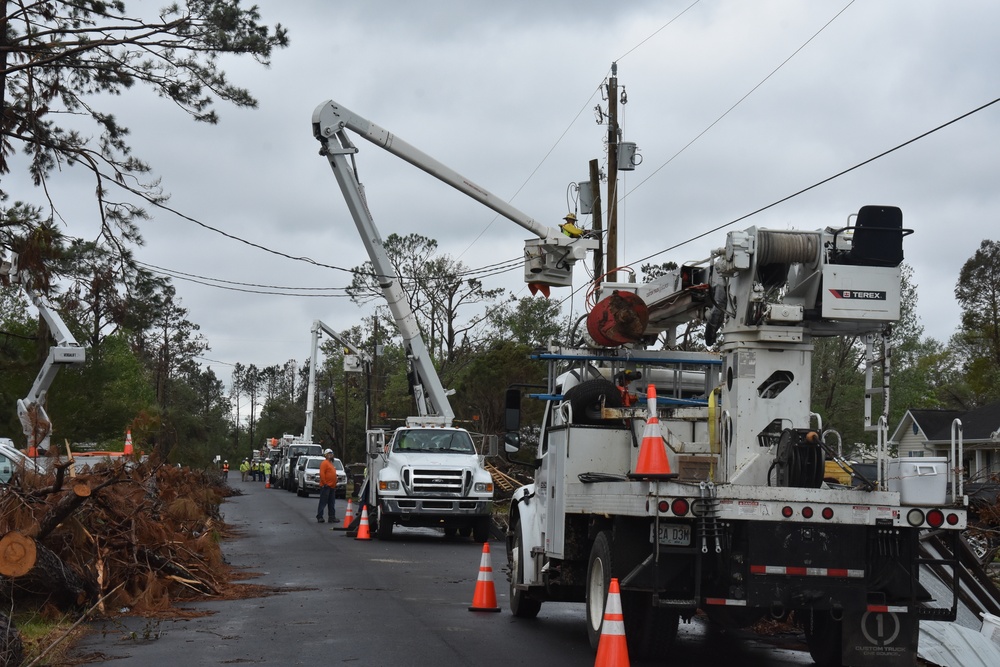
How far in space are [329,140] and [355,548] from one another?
28.5 feet

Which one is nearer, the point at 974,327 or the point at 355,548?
the point at 355,548

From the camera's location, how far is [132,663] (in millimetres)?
9492

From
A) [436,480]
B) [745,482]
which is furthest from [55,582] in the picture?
[436,480]

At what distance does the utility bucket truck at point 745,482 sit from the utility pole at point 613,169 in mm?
15600

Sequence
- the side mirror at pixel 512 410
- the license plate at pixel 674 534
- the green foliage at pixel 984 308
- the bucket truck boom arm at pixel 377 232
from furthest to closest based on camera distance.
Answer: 1. the green foliage at pixel 984 308
2. the bucket truck boom arm at pixel 377 232
3. the side mirror at pixel 512 410
4. the license plate at pixel 674 534

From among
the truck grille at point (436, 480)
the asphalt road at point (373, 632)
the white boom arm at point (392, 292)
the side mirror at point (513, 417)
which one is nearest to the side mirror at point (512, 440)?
the side mirror at point (513, 417)

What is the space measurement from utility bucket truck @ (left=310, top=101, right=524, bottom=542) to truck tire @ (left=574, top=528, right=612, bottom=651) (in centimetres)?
1305

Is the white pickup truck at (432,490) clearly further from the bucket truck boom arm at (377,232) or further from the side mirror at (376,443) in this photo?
the bucket truck boom arm at (377,232)

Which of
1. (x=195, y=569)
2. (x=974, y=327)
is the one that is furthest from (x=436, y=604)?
(x=974, y=327)

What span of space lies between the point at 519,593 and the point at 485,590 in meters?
0.84

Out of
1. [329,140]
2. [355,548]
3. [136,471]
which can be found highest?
[329,140]

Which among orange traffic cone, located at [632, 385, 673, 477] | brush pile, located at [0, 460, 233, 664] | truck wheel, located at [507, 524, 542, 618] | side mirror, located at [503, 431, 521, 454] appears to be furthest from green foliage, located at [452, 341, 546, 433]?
orange traffic cone, located at [632, 385, 673, 477]

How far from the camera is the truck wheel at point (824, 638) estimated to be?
9.48 m

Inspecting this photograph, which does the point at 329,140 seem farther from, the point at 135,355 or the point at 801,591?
the point at 135,355
